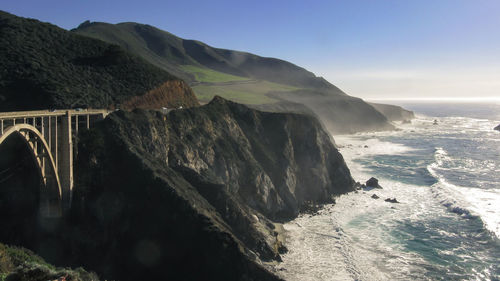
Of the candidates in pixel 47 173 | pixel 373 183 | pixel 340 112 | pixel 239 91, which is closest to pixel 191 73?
pixel 239 91

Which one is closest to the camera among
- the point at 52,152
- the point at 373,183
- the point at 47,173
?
the point at 47,173

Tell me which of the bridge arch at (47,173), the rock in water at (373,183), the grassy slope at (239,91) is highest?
the grassy slope at (239,91)

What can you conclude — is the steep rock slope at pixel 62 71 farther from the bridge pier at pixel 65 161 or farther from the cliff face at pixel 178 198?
the bridge pier at pixel 65 161

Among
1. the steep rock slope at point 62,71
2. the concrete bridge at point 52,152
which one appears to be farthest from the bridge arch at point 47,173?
the steep rock slope at point 62,71

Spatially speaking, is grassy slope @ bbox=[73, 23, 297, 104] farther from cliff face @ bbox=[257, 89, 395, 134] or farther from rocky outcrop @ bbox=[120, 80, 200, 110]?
rocky outcrop @ bbox=[120, 80, 200, 110]

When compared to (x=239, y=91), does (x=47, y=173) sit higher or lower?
lower

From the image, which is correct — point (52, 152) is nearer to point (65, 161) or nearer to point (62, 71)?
point (65, 161)
